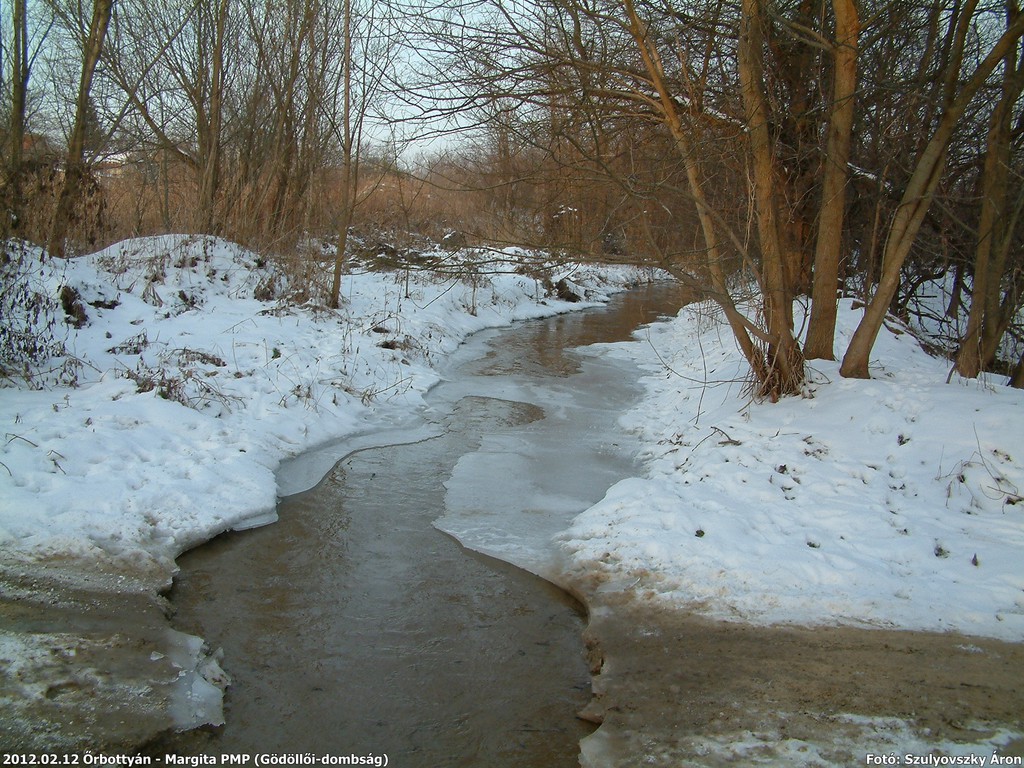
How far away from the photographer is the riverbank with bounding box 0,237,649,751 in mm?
3573

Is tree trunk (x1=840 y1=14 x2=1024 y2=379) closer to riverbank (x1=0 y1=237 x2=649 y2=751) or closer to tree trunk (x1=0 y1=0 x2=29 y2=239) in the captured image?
riverbank (x1=0 y1=237 x2=649 y2=751)

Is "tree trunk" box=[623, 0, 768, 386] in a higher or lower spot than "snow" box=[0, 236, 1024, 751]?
higher

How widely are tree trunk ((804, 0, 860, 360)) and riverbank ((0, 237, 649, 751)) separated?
2764 millimetres

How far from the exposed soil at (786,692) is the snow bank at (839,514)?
22cm

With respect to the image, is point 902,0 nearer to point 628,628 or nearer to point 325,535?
point 628,628

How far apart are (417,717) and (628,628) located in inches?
56.4

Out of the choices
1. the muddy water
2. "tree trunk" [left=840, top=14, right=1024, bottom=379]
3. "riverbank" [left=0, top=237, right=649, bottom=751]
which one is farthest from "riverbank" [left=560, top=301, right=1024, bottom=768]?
"riverbank" [left=0, top=237, right=649, bottom=751]

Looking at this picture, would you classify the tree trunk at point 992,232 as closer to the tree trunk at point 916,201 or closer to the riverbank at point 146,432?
the tree trunk at point 916,201

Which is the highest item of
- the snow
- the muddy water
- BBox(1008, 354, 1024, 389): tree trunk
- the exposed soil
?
BBox(1008, 354, 1024, 389): tree trunk

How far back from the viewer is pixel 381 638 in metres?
4.30

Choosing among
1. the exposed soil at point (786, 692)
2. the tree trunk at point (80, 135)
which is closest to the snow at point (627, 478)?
the exposed soil at point (786, 692)

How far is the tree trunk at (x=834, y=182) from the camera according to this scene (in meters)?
7.07

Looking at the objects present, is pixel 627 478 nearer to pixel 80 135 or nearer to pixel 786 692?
pixel 786 692

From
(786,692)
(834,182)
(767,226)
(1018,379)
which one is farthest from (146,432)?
(1018,379)
